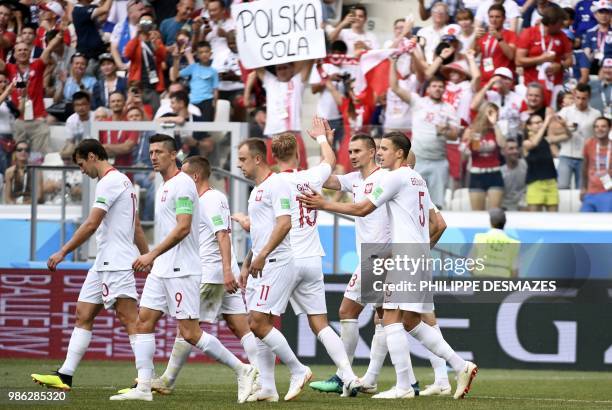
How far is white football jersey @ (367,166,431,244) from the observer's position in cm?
1130

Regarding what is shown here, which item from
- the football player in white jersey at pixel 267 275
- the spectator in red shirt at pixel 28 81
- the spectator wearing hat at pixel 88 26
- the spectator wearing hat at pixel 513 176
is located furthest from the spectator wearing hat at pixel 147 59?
the football player in white jersey at pixel 267 275

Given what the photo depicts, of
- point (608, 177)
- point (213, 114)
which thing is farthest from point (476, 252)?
point (213, 114)

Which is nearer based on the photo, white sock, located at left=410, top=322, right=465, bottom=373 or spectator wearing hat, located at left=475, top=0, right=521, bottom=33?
white sock, located at left=410, top=322, right=465, bottom=373

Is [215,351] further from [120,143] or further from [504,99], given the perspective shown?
[504,99]

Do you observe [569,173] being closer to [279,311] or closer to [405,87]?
[405,87]

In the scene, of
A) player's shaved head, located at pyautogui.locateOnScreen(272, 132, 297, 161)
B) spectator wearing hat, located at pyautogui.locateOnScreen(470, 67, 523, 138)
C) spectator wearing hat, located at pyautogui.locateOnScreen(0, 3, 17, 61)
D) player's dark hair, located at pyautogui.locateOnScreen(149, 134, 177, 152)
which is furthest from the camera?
spectator wearing hat, located at pyautogui.locateOnScreen(0, 3, 17, 61)

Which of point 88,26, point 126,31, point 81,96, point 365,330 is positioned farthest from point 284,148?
point 88,26

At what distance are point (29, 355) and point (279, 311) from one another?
7.09 meters

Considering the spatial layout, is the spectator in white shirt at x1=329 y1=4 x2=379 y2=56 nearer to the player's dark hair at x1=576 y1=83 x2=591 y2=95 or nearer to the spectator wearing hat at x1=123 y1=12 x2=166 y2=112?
the spectator wearing hat at x1=123 y1=12 x2=166 y2=112

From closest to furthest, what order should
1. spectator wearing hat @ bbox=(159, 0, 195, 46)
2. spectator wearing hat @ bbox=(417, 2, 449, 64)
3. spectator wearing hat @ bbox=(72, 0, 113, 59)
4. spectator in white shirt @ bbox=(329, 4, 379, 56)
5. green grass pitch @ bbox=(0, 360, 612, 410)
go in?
1. green grass pitch @ bbox=(0, 360, 612, 410)
2. spectator wearing hat @ bbox=(417, 2, 449, 64)
3. spectator in white shirt @ bbox=(329, 4, 379, 56)
4. spectator wearing hat @ bbox=(159, 0, 195, 46)
5. spectator wearing hat @ bbox=(72, 0, 113, 59)

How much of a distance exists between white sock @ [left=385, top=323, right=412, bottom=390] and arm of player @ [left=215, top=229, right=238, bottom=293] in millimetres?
1439

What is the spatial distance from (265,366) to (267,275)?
82 centimetres

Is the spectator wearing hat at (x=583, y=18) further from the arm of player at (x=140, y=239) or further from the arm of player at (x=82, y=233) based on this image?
the arm of player at (x=82, y=233)

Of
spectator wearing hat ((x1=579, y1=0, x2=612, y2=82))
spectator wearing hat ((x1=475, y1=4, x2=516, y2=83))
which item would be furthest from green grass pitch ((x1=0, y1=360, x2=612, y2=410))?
spectator wearing hat ((x1=579, y1=0, x2=612, y2=82))
